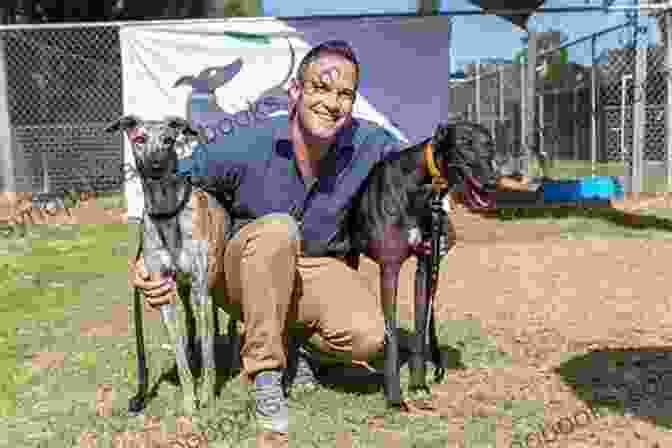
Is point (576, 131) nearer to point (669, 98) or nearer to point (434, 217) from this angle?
point (669, 98)

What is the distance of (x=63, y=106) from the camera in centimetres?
1494

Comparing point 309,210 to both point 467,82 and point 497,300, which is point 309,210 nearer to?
point 497,300

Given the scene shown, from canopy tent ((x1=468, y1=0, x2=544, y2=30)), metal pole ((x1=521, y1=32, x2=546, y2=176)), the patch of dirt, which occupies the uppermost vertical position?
canopy tent ((x1=468, y1=0, x2=544, y2=30))

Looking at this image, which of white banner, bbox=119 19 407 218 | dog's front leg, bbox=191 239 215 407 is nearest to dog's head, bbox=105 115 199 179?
dog's front leg, bbox=191 239 215 407

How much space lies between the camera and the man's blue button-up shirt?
3219 mm

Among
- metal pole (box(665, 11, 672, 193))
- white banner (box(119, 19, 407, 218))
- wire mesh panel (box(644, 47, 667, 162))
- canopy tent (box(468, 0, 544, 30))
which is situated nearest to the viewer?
white banner (box(119, 19, 407, 218))

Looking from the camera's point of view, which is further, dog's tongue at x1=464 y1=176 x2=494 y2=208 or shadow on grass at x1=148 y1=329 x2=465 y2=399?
shadow on grass at x1=148 y1=329 x2=465 y2=399

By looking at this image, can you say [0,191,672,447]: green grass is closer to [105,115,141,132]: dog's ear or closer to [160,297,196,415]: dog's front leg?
[160,297,196,415]: dog's front leg

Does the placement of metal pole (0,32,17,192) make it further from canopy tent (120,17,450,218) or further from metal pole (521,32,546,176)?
metal pole (521,32,546,176)

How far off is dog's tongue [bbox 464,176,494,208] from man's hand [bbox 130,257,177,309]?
1.36 meters

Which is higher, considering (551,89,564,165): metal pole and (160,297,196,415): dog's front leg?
(551,89,564,165): metal pole

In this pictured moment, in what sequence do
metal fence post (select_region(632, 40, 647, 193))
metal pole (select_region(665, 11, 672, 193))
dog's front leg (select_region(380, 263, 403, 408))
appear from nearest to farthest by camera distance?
1. dog's front leg (select_region(380, 263, 403, 408))
2. metal pole (select_region(665, 11, 672, 193))
3. metal fence post (select_region(632, 40, 647, 193))

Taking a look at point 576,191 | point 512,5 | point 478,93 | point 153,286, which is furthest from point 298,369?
point 478,93

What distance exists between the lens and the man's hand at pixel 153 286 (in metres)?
3.06
